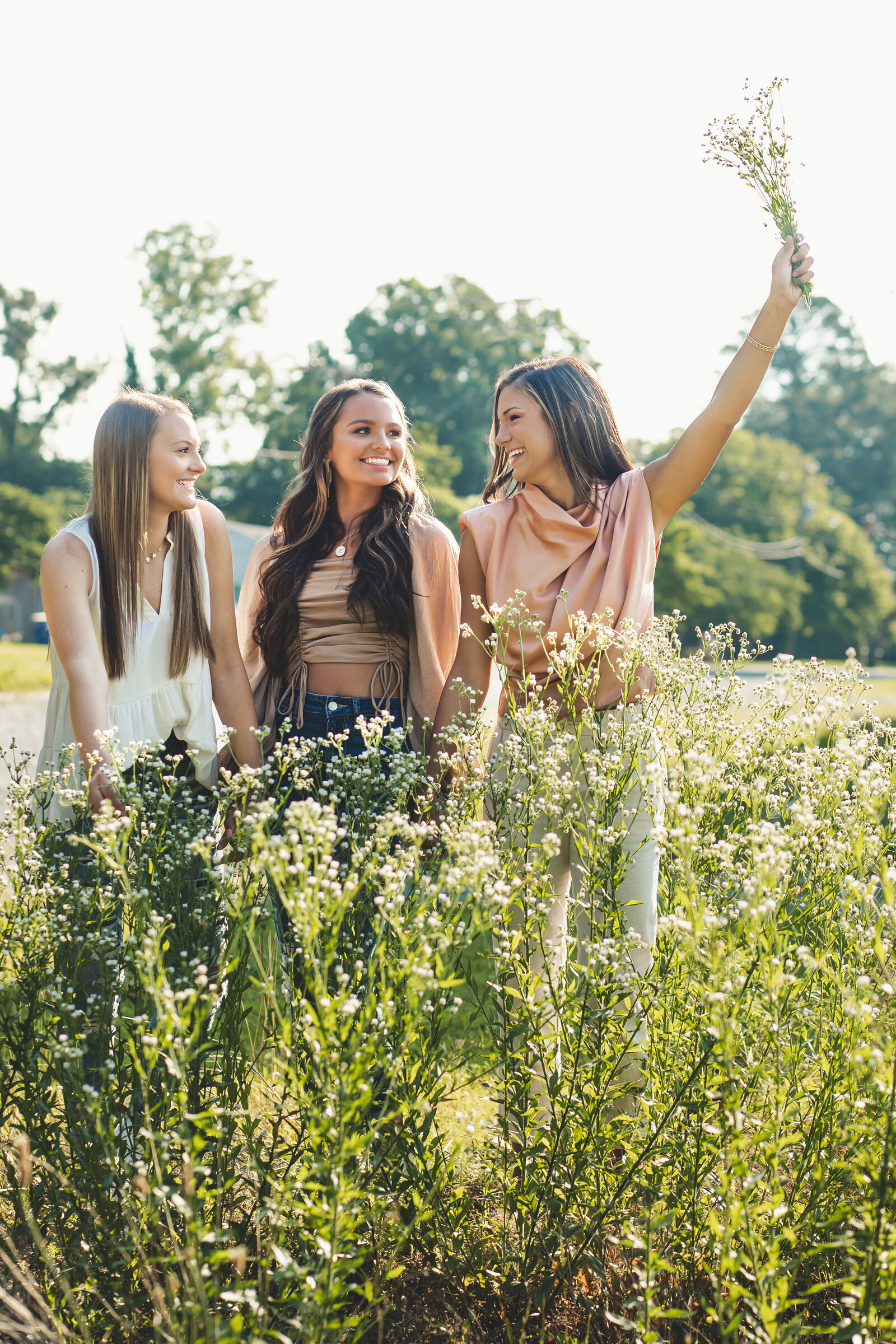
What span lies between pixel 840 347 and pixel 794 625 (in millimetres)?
31315

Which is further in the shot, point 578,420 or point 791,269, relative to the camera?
point 578,420

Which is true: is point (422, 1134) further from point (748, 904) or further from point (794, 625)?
point (794, 625)

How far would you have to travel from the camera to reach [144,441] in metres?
3.35

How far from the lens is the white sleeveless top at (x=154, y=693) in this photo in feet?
10.8

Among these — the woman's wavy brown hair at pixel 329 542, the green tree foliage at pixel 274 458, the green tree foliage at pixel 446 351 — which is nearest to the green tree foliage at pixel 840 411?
the green tree foliage at pixel 446 351

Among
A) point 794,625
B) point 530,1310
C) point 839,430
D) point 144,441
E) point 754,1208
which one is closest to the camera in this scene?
point 754,1208

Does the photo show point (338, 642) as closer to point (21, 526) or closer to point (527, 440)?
point (527, 440)

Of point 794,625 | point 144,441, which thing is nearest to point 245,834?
point 144,441

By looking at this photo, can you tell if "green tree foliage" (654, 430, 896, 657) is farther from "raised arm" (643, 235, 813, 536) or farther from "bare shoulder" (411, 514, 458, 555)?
"raised arm" (643, 235, 813, 536)

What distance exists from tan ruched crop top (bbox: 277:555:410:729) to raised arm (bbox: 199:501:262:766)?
0.16m

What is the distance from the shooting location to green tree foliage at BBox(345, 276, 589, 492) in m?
52.2

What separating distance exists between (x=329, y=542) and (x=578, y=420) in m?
1.04

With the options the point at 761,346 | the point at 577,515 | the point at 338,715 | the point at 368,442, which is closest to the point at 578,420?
the point at 577,515

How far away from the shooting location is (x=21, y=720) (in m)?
16.1
